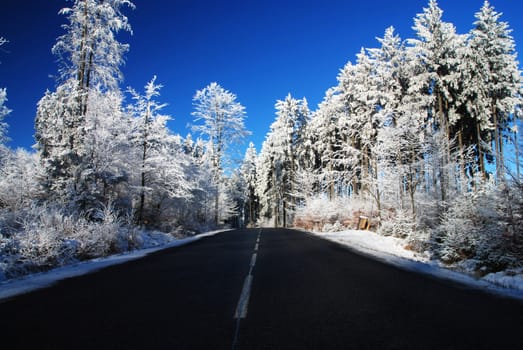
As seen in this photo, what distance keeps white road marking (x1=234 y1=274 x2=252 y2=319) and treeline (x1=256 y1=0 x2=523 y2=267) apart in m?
6.55

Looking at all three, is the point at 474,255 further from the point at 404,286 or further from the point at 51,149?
the point at 51,149

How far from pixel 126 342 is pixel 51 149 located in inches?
649

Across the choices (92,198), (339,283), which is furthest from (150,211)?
(339,283)

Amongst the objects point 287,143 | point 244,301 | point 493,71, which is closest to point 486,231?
point 244,301

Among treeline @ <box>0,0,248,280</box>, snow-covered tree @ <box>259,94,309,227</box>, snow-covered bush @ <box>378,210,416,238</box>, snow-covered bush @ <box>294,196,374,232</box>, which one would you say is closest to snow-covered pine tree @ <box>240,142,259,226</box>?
snow-covered tree @ <box>259,94,309,227</box>

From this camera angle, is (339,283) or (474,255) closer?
(339,283)

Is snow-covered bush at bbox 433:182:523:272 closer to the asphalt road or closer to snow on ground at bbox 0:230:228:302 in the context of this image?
the asphalt road

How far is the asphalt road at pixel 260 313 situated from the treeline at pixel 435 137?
388cm

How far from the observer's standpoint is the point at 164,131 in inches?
925


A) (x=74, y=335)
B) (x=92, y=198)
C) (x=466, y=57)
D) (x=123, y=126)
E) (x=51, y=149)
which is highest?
(x=466, y=57)

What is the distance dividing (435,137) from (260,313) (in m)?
18.8

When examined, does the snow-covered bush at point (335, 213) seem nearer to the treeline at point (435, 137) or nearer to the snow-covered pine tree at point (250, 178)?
the treeline at point (435, 137)

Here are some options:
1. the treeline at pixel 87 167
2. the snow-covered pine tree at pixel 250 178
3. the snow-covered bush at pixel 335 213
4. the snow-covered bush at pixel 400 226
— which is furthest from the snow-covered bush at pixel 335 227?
the snow-covered pine tree at pixel 250 178

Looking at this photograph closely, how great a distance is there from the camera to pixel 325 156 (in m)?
39.7
